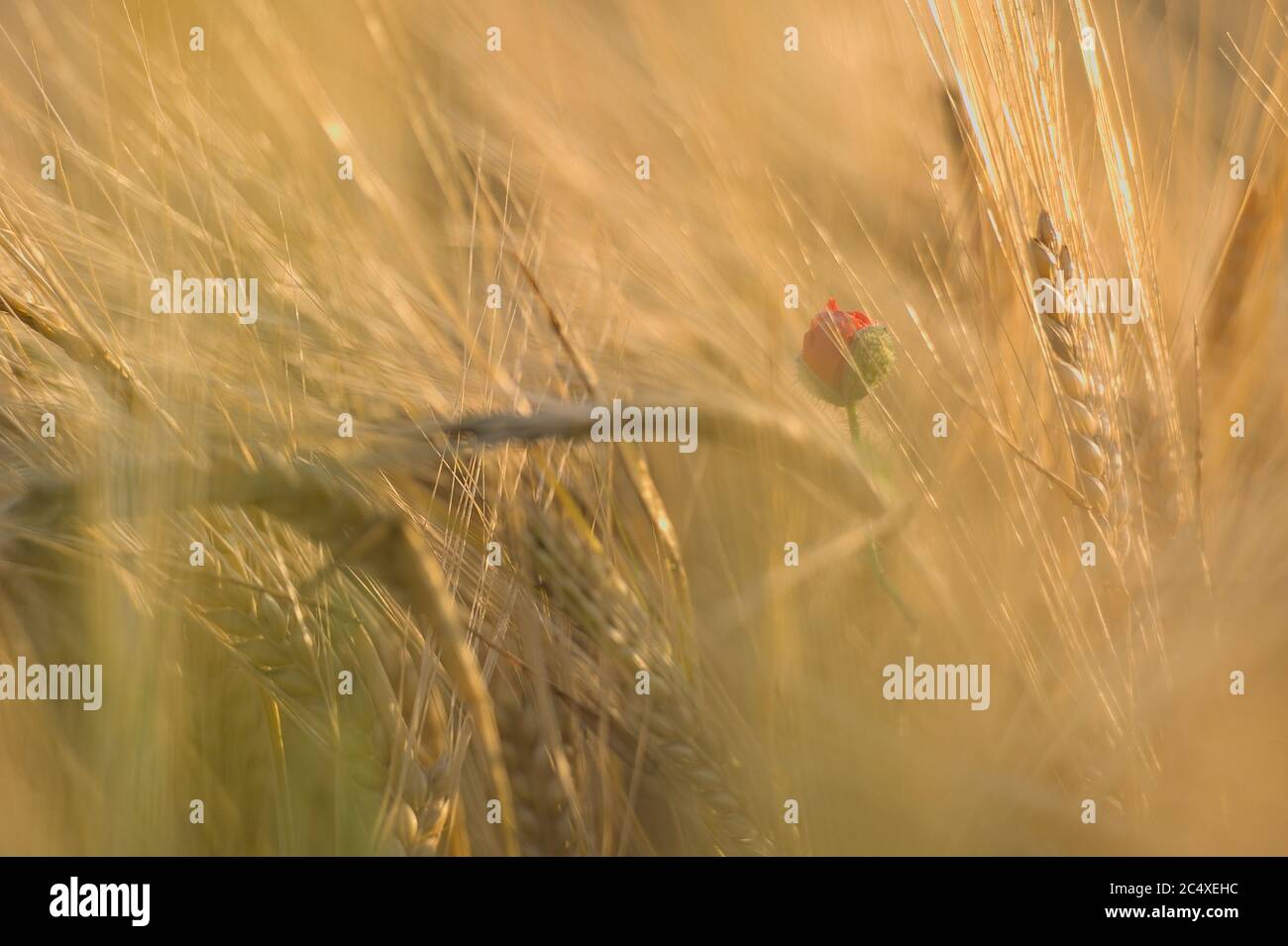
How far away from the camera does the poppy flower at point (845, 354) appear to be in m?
0.82

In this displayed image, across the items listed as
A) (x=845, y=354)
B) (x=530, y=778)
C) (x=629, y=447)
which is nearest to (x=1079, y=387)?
(x=845, y=354)

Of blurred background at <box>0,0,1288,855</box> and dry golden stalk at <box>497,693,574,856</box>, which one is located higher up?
blurred background at <box>0,0,1288,855</box>

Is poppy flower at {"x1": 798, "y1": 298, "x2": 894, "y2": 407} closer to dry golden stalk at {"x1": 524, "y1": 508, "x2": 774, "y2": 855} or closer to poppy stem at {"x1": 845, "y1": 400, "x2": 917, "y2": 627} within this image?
poppy stem at {"x1": 845, "y1": 400, "x2": 917, "y2": 627}

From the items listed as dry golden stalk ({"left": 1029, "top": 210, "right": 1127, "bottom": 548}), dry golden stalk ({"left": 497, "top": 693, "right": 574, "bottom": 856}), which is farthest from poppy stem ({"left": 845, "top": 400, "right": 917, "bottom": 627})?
dry golden stalk ({"left": 497, "top": 693, "right": 574, "bottom": 856})

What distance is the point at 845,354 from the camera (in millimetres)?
824

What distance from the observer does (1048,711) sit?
2.85ft

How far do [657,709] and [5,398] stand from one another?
2.28ft

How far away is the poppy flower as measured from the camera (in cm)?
82

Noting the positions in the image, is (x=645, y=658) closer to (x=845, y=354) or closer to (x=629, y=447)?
(x=629, y=447)

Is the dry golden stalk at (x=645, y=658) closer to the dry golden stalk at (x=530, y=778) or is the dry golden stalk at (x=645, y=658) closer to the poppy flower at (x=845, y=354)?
the dry golden stalk at (x=530, y=778)

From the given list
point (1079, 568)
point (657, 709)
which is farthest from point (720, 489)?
point (1079, 568)

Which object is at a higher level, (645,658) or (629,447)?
(629,447)

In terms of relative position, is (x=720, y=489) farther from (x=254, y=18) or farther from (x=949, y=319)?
(x=254, y=18)

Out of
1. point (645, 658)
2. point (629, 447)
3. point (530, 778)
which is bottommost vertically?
point (530, 778)
